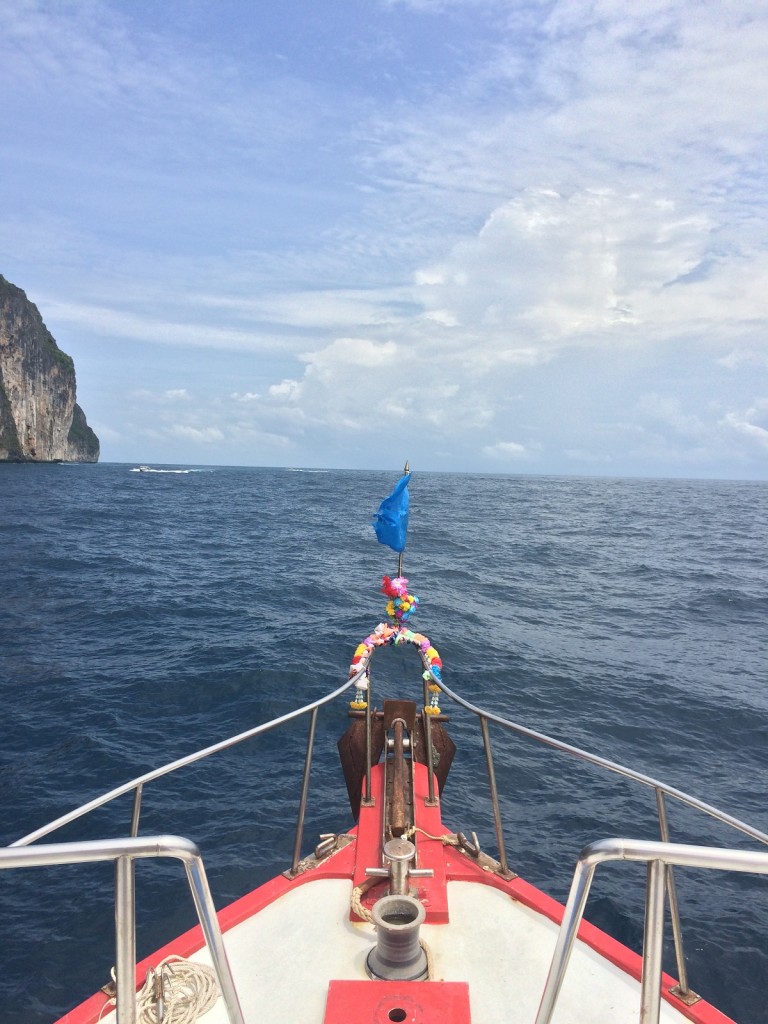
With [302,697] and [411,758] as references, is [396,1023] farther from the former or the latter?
[302,697]

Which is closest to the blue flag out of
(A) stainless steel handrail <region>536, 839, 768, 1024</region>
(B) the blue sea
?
(B) the blue sea

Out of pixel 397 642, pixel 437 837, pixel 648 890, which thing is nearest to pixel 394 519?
pixel 397 642

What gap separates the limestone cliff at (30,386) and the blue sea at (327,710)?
79.7 meters

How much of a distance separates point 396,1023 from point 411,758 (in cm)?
361

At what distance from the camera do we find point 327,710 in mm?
14195

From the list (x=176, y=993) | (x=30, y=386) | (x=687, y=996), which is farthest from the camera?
(x=30, y=386)

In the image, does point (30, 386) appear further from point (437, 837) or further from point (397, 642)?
point (437, 837)

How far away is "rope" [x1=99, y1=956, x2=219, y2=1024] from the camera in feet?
11.8

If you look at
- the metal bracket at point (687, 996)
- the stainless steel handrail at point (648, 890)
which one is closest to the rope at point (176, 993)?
the stainless steel handrail at point (648, 890)

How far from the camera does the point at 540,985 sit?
13.4 ft

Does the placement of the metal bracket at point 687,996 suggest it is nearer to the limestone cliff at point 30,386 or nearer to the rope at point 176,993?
the rope at point 176,993

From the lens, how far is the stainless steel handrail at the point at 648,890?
2066 mm

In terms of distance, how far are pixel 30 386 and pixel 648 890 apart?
11893 cm

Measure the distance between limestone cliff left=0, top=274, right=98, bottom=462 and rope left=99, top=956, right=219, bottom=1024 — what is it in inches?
4356
